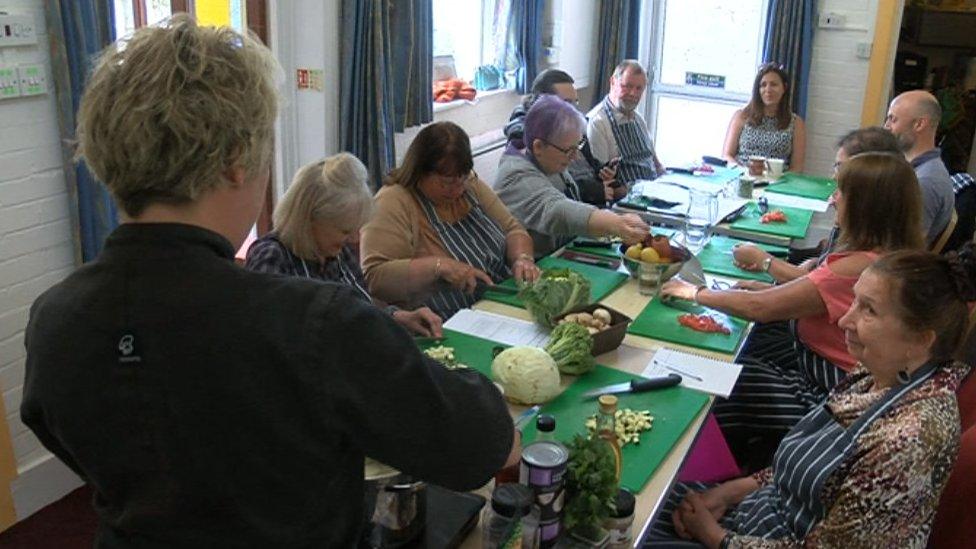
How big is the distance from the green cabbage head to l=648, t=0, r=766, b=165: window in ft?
14.2

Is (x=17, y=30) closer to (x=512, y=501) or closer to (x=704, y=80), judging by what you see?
(x=512, y=501)

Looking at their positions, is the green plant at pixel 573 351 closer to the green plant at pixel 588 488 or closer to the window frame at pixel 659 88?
the green plant at pixel 588 488

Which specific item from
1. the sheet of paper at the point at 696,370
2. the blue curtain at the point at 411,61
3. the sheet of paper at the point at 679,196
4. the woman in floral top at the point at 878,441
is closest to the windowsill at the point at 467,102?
the blue curtain at the point at 411,61

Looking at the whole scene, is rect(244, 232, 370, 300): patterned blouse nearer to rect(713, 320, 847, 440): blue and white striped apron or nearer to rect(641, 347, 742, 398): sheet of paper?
rect(641, 347, 742, 398): sheet of paper

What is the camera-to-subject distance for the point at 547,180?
3311 mm

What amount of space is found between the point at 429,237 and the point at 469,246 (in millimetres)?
153

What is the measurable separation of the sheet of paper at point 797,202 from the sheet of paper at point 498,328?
2109 mm

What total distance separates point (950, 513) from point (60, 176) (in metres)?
2.61

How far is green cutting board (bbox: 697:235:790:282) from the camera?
2.96m

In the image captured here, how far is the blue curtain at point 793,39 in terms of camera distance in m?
5.81

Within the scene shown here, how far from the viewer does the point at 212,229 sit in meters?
0.94

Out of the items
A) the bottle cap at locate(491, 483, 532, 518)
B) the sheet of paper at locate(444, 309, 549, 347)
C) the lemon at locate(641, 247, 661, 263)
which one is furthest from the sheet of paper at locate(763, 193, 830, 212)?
the bottle cap at locate(491, 483, 532, 518)

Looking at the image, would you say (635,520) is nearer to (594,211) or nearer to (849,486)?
(849,486)

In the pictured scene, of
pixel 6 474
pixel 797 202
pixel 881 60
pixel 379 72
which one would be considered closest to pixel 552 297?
pixel 6 474
